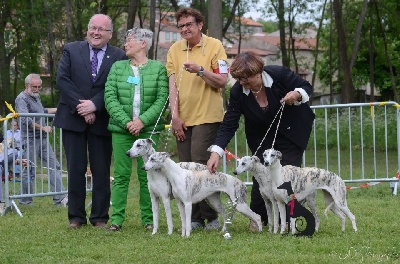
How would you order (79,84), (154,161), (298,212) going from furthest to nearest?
(79,84)
(154,161)
(298,212)

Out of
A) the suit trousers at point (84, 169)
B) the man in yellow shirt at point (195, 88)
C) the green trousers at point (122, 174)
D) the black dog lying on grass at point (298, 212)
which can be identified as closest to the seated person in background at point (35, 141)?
the suit trousers at point (84, 169)

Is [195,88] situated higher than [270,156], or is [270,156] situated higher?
[195,88]

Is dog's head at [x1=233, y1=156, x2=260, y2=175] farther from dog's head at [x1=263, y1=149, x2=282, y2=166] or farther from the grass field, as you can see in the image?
the grass field

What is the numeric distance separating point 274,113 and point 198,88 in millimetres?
867

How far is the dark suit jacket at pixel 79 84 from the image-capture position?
8297 millimetres

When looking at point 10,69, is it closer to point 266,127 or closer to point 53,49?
point 53,49

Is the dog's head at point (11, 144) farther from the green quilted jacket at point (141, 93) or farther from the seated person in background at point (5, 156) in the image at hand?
the green quilted jacket at point (141, 93)

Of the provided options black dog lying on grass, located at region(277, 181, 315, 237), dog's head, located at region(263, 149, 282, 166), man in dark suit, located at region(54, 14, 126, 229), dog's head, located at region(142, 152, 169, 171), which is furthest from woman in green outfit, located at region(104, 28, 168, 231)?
black dog lying on grass, located at region(277, 181, 315, 237)

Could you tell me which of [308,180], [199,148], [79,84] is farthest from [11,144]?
[308,180]

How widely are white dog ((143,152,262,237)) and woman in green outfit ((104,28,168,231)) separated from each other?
567mm

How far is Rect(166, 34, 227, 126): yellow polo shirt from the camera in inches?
318

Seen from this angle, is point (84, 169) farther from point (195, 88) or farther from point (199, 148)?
point (195, 88)

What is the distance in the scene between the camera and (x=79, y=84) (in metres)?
8.38

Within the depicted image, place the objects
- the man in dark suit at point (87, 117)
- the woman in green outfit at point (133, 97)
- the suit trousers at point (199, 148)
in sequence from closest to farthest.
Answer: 1. the woman in green outfit at point (133, 97)
2. the suit trousers at point (199, 148)
3. the man in dark suit at point (87, 117)
